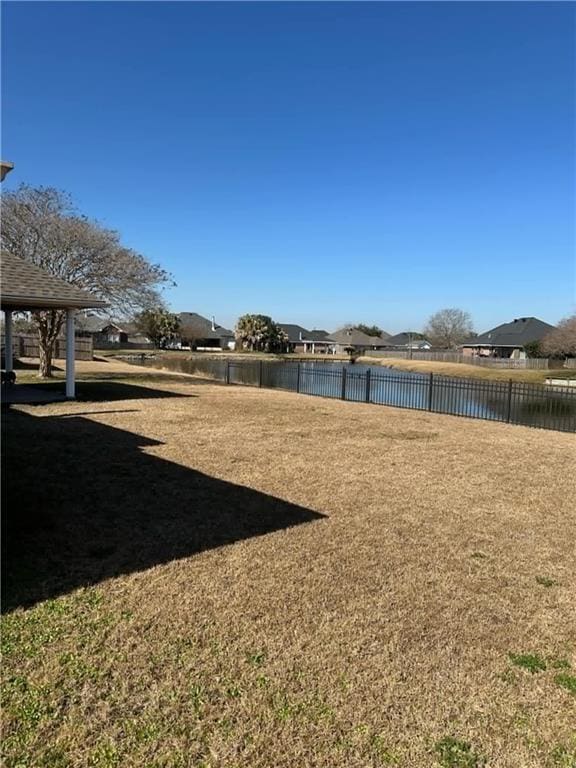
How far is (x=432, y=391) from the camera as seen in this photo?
1539 centimetres

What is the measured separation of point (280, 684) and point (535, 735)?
1100mm

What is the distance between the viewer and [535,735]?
229 cm

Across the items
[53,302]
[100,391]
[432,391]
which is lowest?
[100,391]

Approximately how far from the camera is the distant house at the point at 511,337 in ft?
223

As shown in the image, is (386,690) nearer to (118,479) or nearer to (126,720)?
(126,720)

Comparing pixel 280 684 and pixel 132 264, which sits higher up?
pixel 132 264

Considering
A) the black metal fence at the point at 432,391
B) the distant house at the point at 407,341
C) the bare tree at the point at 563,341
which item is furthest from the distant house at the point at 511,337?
the black metal fence at the point at 432,391

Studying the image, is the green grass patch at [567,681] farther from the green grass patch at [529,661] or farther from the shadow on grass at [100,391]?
the shadow on grass at [100,391]

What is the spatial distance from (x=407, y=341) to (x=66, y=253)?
100 meters

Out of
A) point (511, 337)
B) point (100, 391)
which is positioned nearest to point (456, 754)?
point (100, 391)

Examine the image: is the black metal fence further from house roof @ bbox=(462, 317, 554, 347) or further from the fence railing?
house roof @ bbox=(462, 317, 554, 347)

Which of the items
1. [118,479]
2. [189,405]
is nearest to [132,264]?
[189,405]

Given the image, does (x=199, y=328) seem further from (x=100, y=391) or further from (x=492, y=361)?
(x=100, y=391)

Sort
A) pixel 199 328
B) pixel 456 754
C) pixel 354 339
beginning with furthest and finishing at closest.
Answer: pixel 354 339 → pixel 199 328 → pixel 456 754
